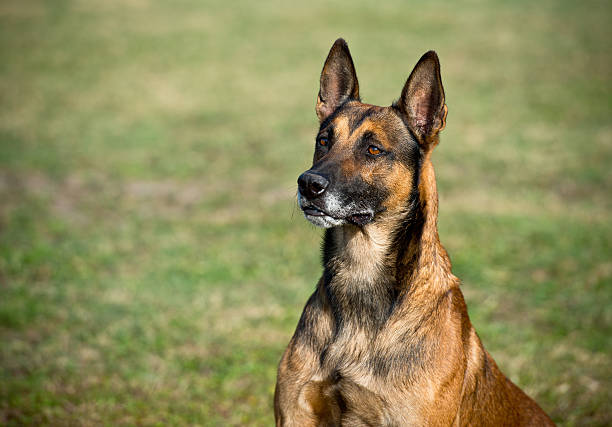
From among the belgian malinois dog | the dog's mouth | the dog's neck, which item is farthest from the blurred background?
the dog's mouth

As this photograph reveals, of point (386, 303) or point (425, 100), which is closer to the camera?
point (386, 303)

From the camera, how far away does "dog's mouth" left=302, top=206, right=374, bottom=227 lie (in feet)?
11.8

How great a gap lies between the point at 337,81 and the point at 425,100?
26.7 inches

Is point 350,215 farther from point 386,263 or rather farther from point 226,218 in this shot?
point 226,218

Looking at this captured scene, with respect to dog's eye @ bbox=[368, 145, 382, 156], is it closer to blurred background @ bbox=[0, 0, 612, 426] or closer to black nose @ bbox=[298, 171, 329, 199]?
black nose @ bbox=[298, 171, 329, 199]

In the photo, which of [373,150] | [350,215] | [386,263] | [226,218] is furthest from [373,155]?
[226,218]

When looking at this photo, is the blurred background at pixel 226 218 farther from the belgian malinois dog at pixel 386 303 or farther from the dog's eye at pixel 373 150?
the dog's eye at pixel 373 150

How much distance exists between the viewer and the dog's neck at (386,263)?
11.8ft

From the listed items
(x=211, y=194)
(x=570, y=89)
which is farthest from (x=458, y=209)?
(x=570, y=89)

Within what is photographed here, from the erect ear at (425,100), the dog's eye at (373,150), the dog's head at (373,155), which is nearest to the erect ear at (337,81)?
the dog's head at (373,155)

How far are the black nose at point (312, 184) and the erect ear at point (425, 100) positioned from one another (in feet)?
2.52

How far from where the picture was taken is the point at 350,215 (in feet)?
12.1

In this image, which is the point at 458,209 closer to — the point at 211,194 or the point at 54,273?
the point at 211,194

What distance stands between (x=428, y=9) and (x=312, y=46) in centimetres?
909
